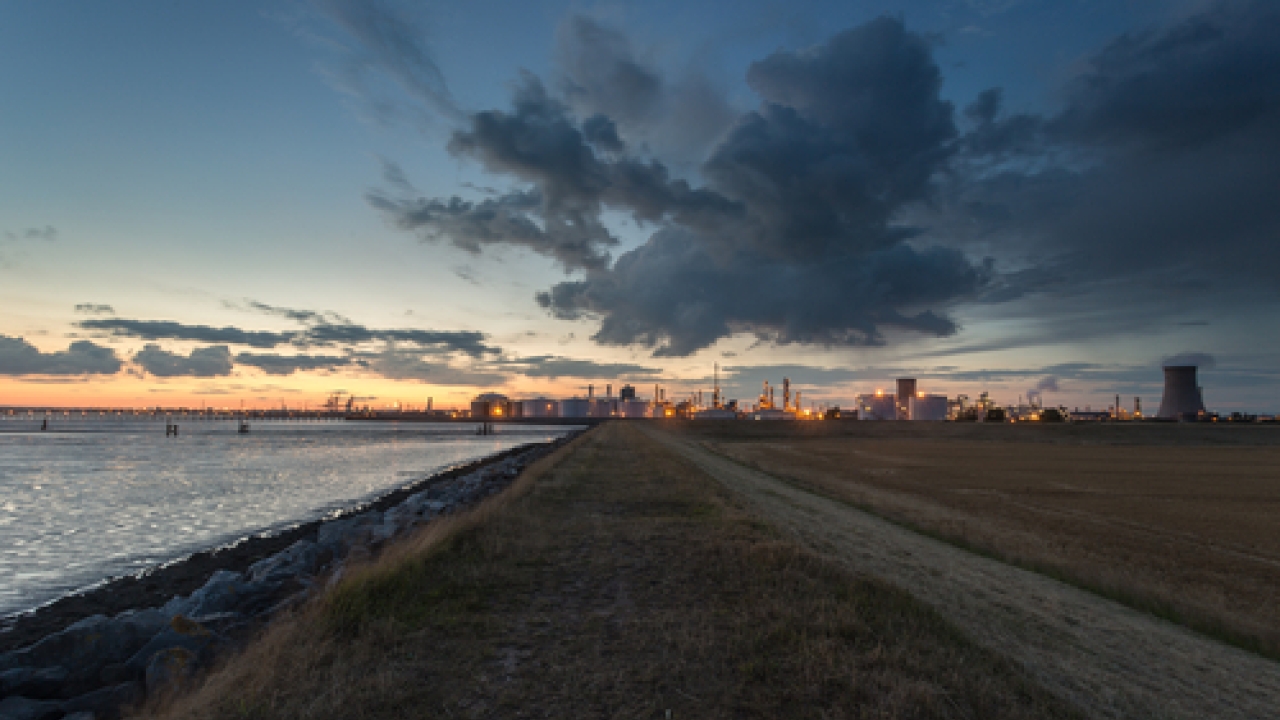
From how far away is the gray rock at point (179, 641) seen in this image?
7.57 meters

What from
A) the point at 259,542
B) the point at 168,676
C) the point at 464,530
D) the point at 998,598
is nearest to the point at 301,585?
the point at 464,530

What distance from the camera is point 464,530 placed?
45.6 feet

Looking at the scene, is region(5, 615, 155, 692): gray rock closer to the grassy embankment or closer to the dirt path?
the grassy embankment

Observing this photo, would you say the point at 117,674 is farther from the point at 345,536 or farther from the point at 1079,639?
the point at 1079,639

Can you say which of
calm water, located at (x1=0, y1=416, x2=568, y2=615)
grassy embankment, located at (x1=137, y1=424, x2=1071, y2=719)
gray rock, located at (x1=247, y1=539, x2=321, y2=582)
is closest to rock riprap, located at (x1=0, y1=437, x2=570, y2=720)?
gray rock, located at (x1=247, y1=539, x2=321, y2=582)

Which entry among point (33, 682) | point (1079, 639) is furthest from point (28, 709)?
point (1079, 639)

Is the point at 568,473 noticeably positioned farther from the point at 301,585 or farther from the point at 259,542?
the point at 301,585

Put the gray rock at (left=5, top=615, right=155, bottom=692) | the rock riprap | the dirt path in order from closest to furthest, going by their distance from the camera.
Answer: the rock riprap, the dirt path, the gray rock at (left=5, top=615, right=155, bottom=692)

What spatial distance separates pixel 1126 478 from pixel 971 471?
8.66 metres

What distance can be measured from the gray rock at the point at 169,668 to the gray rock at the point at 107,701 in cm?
16

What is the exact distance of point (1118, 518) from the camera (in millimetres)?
23141

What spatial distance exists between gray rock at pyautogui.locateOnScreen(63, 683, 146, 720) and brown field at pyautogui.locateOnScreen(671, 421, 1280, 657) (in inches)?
646

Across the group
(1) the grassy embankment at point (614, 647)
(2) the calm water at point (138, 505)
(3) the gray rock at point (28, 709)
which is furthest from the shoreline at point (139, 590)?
(1) the grassy embankment at point (614, 647)

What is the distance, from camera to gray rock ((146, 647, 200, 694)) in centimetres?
689
